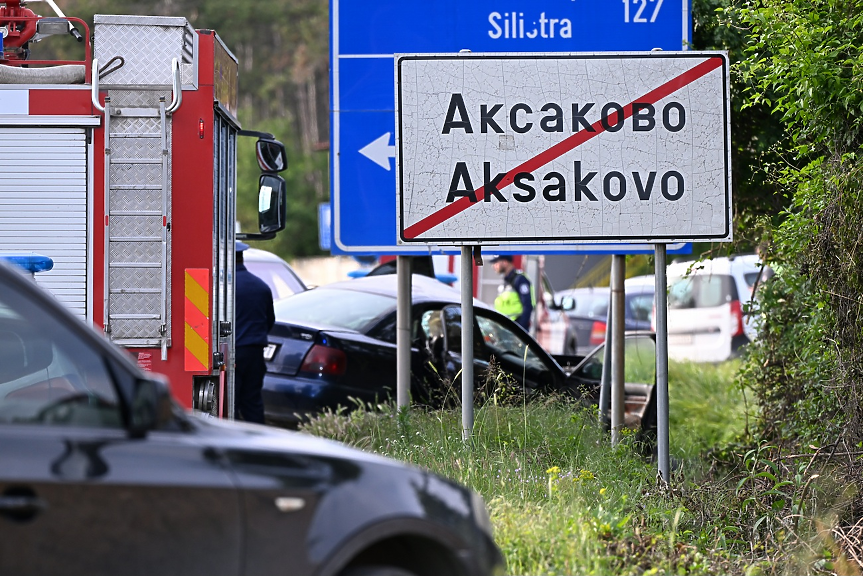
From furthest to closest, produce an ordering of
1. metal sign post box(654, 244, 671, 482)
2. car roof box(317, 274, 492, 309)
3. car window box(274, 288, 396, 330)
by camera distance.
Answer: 1. car roof box(317, 274, 492, 309)
2. car window box(274, 288, 396, 330)
3. metal sign post box(654, 244, 671, 482)

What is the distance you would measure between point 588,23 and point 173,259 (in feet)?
12.6

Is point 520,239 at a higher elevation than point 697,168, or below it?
below

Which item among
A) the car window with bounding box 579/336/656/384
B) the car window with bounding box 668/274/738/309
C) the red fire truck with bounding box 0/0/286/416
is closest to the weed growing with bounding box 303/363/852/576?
the red fire truck with bounding box 0/0/286/416

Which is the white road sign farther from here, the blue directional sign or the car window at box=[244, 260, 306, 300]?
the car window at box=[244, 260, 306, 300]

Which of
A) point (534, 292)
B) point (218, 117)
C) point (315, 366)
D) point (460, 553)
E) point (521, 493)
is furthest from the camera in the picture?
point (534, 292)

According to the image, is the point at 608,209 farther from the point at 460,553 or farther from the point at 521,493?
the point at 460,553

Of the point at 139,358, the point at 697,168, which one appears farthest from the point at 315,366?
the point at 697,168

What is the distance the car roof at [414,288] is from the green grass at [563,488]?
1.98m

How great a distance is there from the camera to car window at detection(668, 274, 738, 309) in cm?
1928

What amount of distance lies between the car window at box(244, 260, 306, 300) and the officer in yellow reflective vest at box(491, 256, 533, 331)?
3059mm

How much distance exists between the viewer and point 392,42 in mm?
8375

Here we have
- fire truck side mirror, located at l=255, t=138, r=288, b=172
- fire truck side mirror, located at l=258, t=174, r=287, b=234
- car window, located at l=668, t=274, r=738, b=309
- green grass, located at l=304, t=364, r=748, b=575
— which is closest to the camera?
green grass, located at l=304, t=364, r=748, b=575

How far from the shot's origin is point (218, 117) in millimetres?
6648

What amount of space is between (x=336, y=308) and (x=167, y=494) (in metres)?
7.33
